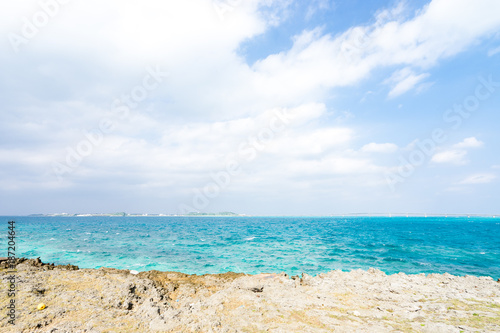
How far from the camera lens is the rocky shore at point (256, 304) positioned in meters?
7.76

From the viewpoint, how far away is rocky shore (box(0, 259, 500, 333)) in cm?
776

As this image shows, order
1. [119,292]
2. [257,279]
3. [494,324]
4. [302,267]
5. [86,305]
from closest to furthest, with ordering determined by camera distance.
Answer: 1. [494,324]
2. [86,305]
3. [119,292]
4. [257,279]
5. [302,267]

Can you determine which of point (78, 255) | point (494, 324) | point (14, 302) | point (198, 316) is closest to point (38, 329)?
point (14, 302)

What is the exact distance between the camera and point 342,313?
8.91 meters

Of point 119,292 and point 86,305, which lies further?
point 119,292

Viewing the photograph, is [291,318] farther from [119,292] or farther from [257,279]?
[119,292]

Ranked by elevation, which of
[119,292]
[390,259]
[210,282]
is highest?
[119,292]

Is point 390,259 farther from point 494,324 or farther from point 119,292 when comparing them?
point 119,292

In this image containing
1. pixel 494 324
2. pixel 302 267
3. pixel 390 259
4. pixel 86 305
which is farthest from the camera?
pixel 390 259

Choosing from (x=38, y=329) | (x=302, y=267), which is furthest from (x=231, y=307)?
(x=302, y=267)

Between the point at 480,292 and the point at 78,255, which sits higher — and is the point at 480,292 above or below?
above

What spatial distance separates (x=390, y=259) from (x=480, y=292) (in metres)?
22.4

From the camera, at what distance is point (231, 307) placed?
9367mm

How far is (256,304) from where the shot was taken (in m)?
9.59
